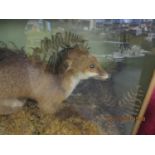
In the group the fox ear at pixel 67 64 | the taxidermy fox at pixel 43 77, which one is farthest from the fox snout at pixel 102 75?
the fox ear at pixel 67 64

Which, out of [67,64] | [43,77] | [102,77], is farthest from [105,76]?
[43,77]

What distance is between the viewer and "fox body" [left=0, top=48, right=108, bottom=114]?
4.77ft

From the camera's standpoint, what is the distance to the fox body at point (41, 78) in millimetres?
1454

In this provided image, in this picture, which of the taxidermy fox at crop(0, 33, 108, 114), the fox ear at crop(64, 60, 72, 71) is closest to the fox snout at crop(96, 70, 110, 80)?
the taxidermy fox at crop(0, 33, 108, 114)

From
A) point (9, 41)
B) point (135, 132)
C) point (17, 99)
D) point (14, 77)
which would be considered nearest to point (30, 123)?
point (17, 99)

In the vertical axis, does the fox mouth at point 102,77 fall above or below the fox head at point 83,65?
below

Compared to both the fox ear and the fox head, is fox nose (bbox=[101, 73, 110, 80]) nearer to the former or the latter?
the fox head

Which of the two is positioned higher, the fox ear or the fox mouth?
the fox ear

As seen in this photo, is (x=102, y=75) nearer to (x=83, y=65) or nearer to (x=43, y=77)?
(x=83, y=65)

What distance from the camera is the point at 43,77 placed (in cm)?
147

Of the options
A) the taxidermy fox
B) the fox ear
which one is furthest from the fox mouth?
the fox ear

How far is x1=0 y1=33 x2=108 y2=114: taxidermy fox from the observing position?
4.77 feet

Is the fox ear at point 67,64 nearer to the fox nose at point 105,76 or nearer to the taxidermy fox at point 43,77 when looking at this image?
the taxidermy fox at point 43,77

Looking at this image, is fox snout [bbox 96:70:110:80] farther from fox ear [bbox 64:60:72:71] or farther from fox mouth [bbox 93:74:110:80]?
fox ear [bbox 64:60:72:71]
